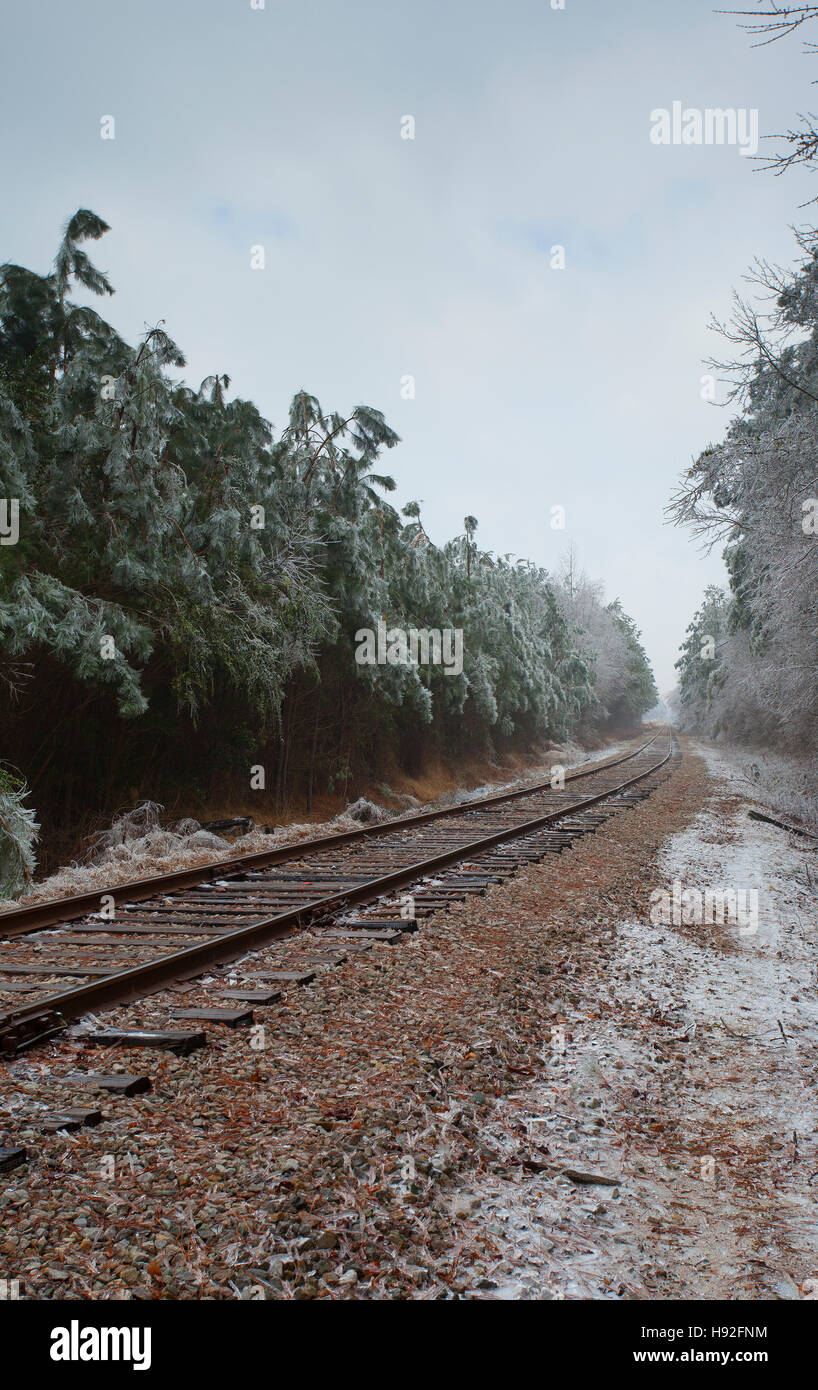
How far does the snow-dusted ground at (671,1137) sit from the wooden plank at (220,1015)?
157cm

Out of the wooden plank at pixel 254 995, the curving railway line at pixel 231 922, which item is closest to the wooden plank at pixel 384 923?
the curving railway line at pixel 231 922

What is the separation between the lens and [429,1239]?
278 centimetres

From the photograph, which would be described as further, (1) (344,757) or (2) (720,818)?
(1) (344,757)

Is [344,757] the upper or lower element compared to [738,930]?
upper

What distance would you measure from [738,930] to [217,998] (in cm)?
489


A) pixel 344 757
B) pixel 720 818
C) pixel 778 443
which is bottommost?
pixel 720 818

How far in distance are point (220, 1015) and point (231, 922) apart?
235 centimetres

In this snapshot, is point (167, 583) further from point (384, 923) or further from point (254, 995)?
point (254, 995)

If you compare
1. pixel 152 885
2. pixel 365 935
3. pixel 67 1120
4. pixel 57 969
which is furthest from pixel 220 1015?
pixel 152 885

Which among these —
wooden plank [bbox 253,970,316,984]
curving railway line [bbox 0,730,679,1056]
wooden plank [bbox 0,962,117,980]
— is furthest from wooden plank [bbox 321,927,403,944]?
wooden plank [bbox 0,962,117,980]

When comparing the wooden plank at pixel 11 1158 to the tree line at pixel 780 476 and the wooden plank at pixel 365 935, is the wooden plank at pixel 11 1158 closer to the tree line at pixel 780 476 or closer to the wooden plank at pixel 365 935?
the wooden plank at pixel 365 935
